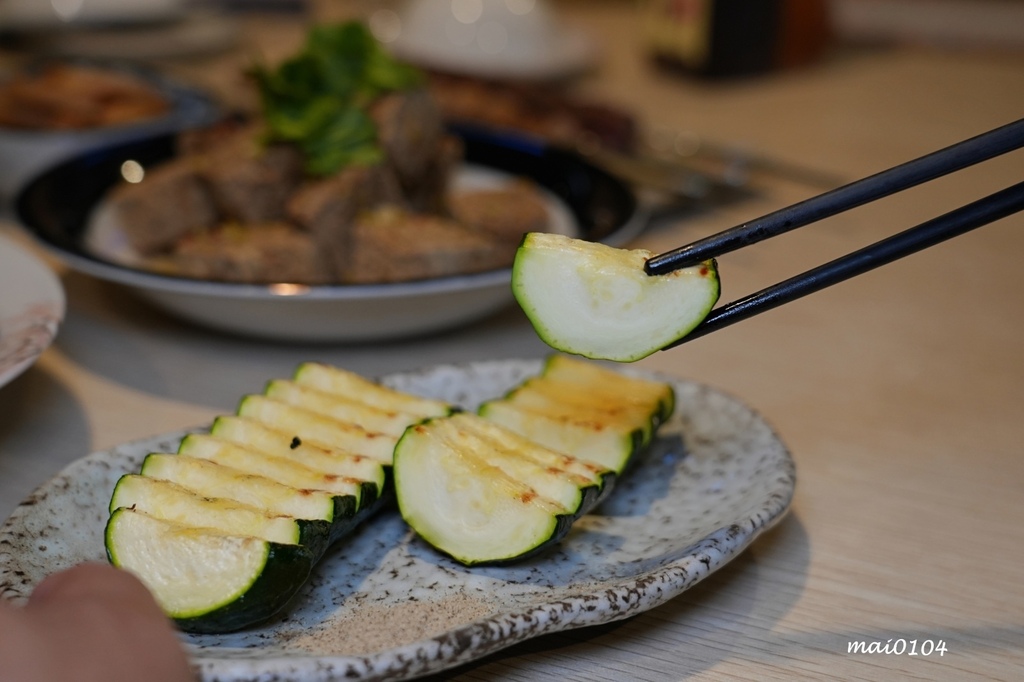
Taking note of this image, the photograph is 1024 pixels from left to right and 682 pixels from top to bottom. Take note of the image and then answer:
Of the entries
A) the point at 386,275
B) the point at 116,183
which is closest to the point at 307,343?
the point at 386,275

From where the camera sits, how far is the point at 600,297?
0.82 meters

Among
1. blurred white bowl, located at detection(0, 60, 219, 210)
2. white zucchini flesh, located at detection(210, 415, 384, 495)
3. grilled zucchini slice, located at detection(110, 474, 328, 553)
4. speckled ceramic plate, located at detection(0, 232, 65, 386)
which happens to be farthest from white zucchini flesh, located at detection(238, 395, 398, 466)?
blurred white bowl, located at detection(0, 60, 219, 210)

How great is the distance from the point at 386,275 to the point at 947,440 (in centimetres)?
79

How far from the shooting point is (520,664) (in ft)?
2.76

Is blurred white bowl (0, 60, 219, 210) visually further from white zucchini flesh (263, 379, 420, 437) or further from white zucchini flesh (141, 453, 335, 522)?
white zucchini flesh (141, 453, 335, 522)

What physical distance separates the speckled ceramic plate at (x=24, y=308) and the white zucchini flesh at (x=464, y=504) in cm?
41

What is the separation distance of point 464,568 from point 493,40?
2358 millimetres

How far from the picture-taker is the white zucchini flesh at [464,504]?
0.87 meters

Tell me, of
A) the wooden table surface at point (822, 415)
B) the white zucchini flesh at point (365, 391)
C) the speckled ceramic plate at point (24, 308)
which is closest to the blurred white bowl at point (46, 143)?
the wooden table surface at point (822, 415)

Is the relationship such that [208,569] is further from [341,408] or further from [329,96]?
[329,96]

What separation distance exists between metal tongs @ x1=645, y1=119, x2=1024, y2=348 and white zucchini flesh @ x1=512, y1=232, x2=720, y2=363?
2cm

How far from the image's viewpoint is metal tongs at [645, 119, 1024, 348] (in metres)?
0.74

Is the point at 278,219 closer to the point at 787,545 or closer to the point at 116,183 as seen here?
the point at 116,183

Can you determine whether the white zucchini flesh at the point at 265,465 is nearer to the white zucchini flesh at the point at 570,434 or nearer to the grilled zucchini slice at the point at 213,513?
the grilled zucchini slice at the point at 213,513
